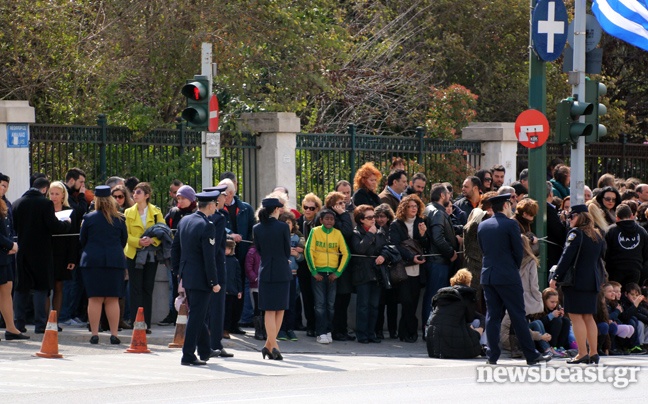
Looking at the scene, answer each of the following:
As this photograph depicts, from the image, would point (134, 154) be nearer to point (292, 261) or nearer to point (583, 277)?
point (292, 261)

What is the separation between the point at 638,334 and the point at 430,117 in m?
8.92

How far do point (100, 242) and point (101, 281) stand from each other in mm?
471

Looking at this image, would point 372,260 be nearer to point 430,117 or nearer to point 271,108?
point 271,108

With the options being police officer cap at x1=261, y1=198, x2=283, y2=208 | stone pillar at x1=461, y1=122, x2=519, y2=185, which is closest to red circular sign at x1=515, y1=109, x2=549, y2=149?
police officer cap at x1=261, y1=198, x2=283, y2=208

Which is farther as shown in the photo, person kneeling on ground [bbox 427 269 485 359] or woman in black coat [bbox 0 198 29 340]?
woman in black coat [bbox 0 198 29 340]

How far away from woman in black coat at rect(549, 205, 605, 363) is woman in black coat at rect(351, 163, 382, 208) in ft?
11.2

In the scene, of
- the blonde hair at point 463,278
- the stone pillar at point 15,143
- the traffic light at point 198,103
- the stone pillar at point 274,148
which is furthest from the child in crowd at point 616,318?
the stone pillar at point 15,143

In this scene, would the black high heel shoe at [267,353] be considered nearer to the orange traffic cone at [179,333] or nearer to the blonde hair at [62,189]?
the orange traffic cone at [179,333]

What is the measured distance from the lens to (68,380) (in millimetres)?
9953

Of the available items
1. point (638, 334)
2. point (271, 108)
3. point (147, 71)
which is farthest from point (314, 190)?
point (638, 334)

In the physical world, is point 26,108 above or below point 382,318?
above

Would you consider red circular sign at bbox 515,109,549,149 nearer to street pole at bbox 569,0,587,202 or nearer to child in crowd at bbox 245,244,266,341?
street pole at bbox 569,0,587,202

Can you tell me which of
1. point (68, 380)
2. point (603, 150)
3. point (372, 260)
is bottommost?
point (68, 380)

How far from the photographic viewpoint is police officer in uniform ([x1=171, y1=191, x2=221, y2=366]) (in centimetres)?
1095
